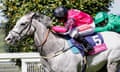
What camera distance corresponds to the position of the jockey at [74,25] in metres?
8.52

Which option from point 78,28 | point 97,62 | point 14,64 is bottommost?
point 14,64

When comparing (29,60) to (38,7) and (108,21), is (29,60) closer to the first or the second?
(38,7)

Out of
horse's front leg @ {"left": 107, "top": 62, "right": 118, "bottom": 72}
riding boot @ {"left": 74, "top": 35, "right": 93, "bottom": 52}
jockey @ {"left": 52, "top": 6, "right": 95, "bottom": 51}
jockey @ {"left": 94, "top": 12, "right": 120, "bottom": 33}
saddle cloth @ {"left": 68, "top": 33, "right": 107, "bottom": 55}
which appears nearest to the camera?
jockey @ {"left": 52, "top": 6, "right": 95, "bottom": 51}

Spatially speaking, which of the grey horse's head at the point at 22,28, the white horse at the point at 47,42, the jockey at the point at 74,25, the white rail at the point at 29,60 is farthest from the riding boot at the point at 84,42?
the white rail at the point at 29,60

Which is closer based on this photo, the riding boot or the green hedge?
the riding boot

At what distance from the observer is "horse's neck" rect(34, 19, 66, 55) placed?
28.2 feet

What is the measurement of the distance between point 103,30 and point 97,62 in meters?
0.72

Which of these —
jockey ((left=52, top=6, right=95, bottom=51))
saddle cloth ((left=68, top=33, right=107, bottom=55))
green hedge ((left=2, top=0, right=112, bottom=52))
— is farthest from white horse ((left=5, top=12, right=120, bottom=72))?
green hedge ((left=2, top=0, right=112, bottom=52))

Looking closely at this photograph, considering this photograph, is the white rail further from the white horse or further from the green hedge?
the white horse

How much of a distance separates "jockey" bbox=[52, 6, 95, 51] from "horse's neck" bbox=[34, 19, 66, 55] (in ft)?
0.46

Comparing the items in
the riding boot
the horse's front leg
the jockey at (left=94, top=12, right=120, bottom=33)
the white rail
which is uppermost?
the jockey at (left=94, top=12, right=120, bottom=33)

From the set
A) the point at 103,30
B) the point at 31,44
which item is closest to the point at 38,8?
the point at 31,44

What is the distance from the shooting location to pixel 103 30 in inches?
371

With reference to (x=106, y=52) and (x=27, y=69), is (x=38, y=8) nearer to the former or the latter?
(x=27, y=69)
